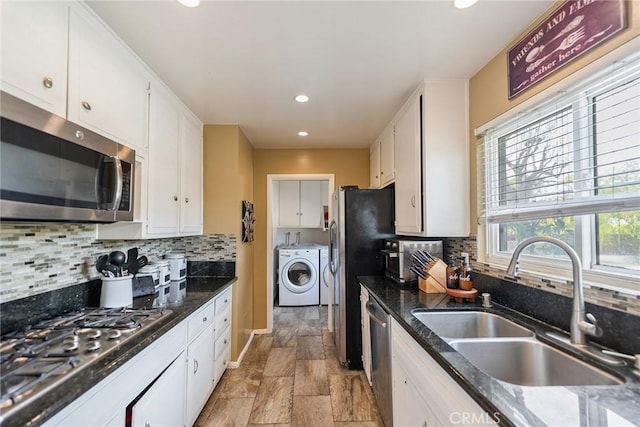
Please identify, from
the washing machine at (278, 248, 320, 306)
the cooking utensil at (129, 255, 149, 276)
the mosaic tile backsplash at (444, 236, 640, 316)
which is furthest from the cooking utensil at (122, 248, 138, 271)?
the washing machine at (278, 248, 320, 306)

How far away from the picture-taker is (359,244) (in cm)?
274

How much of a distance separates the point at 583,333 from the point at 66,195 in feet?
6.78

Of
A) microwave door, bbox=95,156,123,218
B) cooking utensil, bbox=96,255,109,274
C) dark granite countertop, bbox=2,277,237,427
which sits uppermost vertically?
microwave door, bbox=95,156,123,218

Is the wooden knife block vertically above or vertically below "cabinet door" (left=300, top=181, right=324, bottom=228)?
below

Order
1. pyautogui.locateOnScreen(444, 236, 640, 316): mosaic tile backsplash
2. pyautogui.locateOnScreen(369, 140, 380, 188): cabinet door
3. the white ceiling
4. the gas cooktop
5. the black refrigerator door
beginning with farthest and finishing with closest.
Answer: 1. pyautogui.locateOnScreen(369, 140, 380, 188): cabinet door
2. the black refrigerator door
3. the white ceiling
4. pyautogui.locateOnScreen(444, 236, 640, 316): mosaic tile backsplash
5. the gas cooktop

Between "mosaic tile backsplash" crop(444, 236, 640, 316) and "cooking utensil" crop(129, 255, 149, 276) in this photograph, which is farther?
"cooking utensil" crop(129, 255, 149, 276)

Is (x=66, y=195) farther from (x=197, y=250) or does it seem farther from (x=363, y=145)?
(x=363, y=145)

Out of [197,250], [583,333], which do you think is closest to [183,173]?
[197,250]

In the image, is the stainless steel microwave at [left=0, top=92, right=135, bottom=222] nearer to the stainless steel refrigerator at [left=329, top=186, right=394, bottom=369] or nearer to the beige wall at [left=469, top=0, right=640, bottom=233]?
the stainless steel refrigerator at [left=329, top=186, right=394, bottom=369]

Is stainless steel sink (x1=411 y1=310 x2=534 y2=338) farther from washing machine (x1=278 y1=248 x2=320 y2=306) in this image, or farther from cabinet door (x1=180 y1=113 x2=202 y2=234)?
washing machine (x1=278 y1=248 x2=320 y2=306)

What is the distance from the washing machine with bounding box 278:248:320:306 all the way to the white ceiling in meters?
2.83

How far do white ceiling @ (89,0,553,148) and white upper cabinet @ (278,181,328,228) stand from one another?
2.65m

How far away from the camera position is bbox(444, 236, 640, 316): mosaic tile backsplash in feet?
3.37

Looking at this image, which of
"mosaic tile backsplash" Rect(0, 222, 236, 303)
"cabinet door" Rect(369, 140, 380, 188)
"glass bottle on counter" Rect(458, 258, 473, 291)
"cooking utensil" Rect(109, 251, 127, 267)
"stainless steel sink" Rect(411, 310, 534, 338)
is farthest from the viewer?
"cabinet door" Rect(369, 140, 380, 188)
